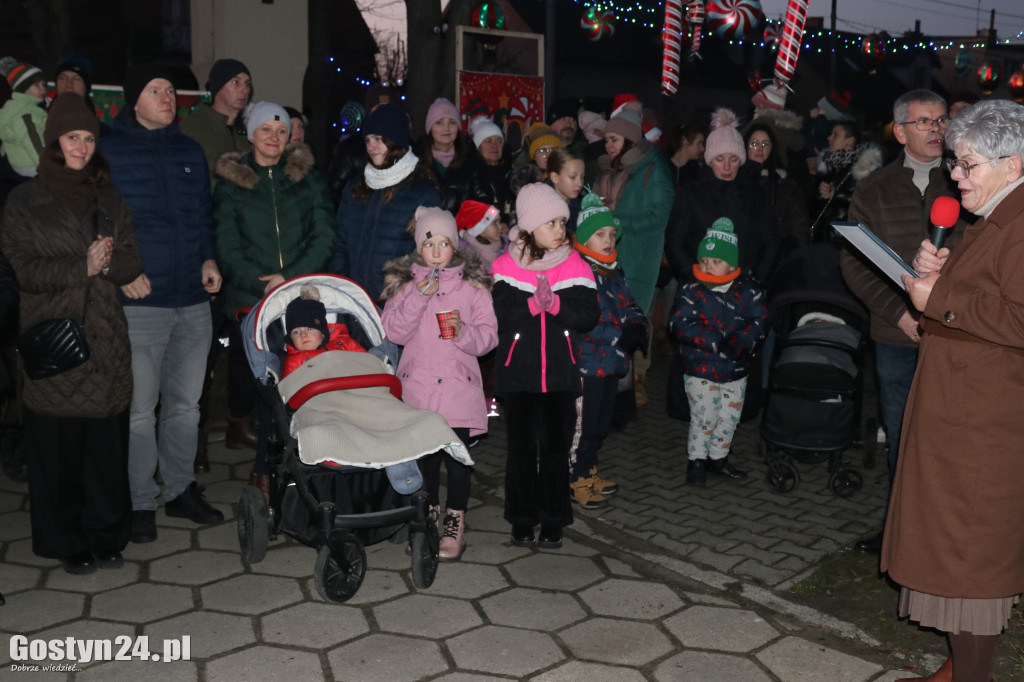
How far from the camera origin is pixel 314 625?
4379mm

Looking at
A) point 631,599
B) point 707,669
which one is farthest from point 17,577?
point 707,669

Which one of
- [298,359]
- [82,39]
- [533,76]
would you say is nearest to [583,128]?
[533,76]

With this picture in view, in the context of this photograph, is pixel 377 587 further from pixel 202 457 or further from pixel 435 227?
pixel 202 457

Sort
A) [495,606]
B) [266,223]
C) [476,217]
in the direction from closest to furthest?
[495,606] < [266,223] < [476,217]

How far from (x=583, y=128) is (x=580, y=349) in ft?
18.8

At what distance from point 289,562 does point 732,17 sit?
10068mm

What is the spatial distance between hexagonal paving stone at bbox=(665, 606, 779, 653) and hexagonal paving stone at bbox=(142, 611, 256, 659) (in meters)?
1.88

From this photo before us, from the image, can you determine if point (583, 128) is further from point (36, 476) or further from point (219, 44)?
point (36, 476)

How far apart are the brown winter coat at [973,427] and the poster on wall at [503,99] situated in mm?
7524

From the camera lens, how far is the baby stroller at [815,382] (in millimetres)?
6141

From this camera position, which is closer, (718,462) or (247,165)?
(247,165)

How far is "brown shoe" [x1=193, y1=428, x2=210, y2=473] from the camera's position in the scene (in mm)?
6533

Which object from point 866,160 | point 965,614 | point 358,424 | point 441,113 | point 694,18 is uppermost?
point 694,18

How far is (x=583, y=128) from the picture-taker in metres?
11.0
